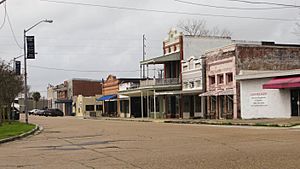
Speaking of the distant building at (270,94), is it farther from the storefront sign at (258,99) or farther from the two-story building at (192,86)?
the two-story building at (192,86)

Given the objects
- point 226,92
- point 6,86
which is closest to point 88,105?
point 6,86

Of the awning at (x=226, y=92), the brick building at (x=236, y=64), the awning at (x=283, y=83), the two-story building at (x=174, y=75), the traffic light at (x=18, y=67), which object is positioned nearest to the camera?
the awning at (x=283, y=83)

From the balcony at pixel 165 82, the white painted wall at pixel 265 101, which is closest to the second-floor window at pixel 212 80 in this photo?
the white painted wall at pixel 265 101

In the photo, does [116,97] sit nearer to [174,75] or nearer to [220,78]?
[174,75]

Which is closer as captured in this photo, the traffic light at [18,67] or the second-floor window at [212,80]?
the second-floor window at [212,80]

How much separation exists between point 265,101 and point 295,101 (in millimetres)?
3456

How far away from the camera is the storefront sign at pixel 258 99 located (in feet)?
141

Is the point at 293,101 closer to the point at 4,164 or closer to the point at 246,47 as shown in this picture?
the point at 246,47

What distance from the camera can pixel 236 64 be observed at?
47031 mm

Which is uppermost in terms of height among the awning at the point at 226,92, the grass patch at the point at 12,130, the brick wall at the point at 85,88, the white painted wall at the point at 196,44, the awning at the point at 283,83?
the white painted wall at the point at 196,44

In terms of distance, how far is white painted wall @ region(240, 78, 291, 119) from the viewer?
40.9 m

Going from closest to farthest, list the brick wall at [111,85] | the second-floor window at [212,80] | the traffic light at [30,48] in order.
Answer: the traffic light at [30,48] → the second-floor window at [212,80] → the brick wall at [111,85]

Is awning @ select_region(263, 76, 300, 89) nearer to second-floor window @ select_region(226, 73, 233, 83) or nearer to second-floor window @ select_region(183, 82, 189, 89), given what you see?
second-floor window @ select_region(226, 73, 233, 83)

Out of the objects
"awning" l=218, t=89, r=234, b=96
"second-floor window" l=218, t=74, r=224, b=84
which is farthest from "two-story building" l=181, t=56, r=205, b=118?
→ "awning" l=218, t=89, r=234, b=96
